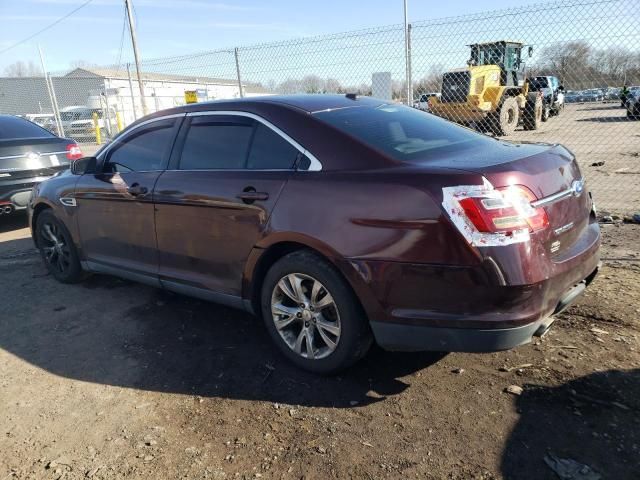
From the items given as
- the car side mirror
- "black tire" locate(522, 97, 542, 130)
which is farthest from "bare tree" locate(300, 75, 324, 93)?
"black tire" locate(522, 97, 542, 130)

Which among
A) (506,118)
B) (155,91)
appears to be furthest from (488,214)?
(155,91)

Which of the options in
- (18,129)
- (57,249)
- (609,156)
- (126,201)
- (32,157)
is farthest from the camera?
(609,156)

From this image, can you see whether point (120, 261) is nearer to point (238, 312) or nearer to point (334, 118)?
point (238, 312)

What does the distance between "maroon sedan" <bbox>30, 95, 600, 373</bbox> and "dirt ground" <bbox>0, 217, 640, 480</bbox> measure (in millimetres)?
340

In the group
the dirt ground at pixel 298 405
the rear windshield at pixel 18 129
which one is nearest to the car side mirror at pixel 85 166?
the dirt ground at pixel 298 405

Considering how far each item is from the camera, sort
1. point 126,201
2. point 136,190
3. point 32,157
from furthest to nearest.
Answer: point 32,157, point 126,201, point 136,190

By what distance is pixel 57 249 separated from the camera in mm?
5074

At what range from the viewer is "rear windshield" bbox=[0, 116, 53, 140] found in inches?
296

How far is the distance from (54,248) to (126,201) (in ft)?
5.11

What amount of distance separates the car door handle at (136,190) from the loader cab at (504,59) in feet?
46.0

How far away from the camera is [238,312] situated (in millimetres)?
4211

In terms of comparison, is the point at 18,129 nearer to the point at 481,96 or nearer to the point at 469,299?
the point at 469,299

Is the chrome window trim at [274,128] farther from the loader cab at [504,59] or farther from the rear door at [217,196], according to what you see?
the loader cab at [504,59]

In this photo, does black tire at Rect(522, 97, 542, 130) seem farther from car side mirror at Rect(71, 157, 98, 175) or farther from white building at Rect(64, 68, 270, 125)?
car side mirror at Rect(71, 157, 98, 175)
